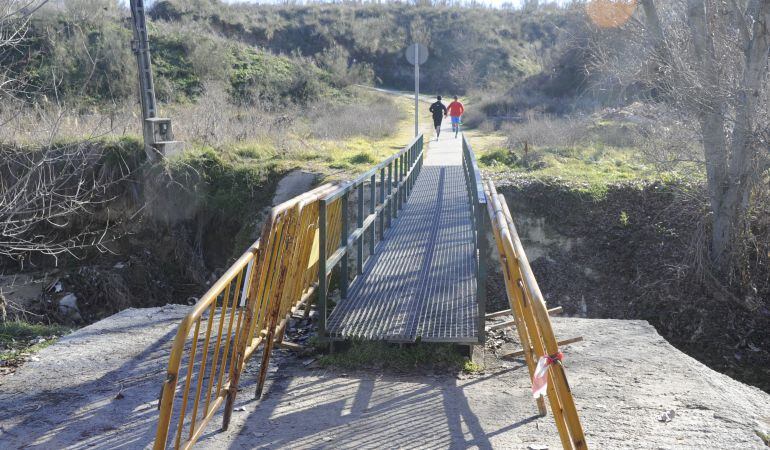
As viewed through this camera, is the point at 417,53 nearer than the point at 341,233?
No

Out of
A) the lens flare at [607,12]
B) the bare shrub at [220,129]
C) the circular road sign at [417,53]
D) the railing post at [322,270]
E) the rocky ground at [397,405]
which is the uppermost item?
the lens flare at [607,12]

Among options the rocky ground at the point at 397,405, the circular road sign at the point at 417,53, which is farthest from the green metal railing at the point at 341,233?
the circular road sign at the point at 417,53

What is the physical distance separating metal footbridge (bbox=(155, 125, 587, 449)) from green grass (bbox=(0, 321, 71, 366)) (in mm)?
1473

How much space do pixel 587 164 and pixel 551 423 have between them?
44.3 ft

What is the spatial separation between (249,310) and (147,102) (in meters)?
12.0

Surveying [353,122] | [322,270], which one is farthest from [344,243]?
[353,122]

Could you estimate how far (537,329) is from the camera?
339 centimetres

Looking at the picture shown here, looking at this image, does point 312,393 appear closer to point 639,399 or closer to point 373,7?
point 639,399

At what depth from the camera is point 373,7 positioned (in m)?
69.1

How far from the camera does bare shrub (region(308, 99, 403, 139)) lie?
23.5m

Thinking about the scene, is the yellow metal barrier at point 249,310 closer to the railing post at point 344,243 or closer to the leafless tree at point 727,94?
the railing post at point 344,243

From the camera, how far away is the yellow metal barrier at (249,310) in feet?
10.7

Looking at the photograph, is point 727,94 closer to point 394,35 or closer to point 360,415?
point 360,415

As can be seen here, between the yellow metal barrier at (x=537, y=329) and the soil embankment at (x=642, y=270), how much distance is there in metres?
7.17
